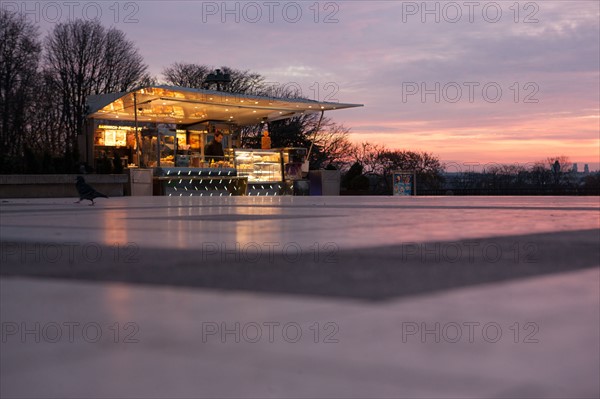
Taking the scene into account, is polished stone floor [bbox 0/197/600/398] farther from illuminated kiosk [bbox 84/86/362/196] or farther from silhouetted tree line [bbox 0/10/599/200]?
illuminated kiosk [bbox 84/86/362/196]

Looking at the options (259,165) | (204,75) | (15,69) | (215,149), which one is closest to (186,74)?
(204,75)

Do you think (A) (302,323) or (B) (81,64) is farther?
(B) (81,64)

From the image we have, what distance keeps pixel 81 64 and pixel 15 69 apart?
371 inches

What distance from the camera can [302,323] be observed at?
2.60 m

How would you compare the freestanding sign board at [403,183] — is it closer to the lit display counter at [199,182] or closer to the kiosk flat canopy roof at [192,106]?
the kiosk flat canopy roof at [192,106]

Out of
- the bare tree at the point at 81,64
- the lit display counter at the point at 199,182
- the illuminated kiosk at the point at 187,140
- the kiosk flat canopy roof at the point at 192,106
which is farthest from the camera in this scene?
the bare tree at the point at 81,64

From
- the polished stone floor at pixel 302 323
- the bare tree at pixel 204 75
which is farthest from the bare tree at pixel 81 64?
the polished stone floor at pixel 302 323

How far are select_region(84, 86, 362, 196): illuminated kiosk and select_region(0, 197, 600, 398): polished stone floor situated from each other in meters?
23.3

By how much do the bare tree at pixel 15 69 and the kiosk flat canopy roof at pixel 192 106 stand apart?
Result: 808 centimetres

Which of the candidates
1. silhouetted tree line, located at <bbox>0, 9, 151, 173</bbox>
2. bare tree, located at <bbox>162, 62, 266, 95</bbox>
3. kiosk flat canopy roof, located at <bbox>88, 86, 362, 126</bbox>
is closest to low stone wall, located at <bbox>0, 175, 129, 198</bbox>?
kiosk flat canopy roof, located at <bbox>88, 86, 362, 126</bbox>

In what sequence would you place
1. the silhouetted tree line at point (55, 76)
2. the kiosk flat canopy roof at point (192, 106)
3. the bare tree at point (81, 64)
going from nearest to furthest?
the kiosk flat canopy roof at point (192, 106)
the silhouetted tree line at point (55, 76)
the bare tree at point (81, 64)

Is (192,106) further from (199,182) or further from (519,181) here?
(519,181)

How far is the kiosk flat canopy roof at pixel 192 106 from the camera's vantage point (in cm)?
2792

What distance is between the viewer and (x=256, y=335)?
8.03 ft
